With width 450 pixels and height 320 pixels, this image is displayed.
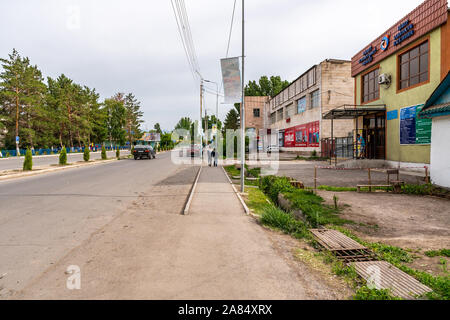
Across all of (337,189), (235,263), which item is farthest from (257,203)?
(235,263)

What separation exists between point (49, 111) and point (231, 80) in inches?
2301

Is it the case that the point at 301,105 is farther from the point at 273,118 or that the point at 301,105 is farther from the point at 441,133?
the point at 441,133

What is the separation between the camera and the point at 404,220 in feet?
21.8

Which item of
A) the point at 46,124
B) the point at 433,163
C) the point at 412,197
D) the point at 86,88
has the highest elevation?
the point at 86,88

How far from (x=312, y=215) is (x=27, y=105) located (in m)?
58.0

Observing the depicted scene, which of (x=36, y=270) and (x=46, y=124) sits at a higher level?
(x=46, y=124)

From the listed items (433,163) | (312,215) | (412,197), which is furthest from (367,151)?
(312,215)

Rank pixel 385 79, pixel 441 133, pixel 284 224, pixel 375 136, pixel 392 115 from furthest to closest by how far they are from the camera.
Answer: pixel 375 136, pixel 385 79, pixel 392 115, pixel 441 133, pixel 284 224

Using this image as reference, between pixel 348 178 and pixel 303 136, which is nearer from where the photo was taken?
pixel 348 178

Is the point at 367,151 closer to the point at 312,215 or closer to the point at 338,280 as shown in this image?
the point at 312,215

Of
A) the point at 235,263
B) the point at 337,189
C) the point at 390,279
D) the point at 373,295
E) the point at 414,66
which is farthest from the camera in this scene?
the point at 414,66

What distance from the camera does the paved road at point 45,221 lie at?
3854 millimetres

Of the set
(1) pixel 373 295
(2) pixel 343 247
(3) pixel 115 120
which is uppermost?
(3) pixel 115 120
